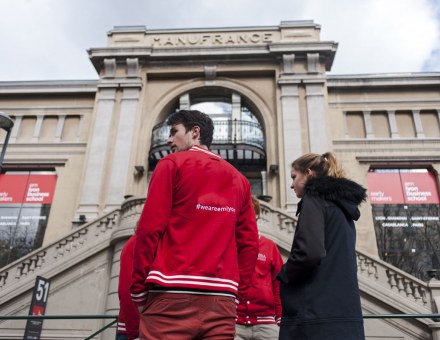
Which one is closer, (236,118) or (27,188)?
(27,188)

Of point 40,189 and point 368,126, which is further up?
point 368,126

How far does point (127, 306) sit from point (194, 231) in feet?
4.57

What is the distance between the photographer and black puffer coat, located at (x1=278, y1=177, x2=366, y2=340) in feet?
8.46

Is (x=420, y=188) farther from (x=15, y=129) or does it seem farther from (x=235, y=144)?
(x=15, y=129)

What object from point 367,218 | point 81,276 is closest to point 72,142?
point 81,276

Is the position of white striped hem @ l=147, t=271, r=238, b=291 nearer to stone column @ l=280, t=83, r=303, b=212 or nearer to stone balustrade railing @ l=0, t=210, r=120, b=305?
stone balustrade railing @ l=0, t=210, r=120, b=305

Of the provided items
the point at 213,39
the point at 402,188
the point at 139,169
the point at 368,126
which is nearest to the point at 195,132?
the point at 139,169

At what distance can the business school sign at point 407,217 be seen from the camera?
1608 cm

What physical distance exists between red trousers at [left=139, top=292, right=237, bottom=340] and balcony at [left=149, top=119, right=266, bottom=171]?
15084mm

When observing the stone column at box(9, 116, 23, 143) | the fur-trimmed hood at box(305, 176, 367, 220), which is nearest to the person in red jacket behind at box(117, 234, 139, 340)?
the fur-trimmed hood at box(305, 176, 367, 220)

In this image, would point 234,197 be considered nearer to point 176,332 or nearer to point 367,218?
point 176,332

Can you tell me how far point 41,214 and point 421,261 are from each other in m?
16.5

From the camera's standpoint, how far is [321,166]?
126 inches

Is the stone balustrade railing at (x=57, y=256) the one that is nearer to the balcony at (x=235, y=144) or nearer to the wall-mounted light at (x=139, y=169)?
the wall-mounted light at (x=139, y=169)
